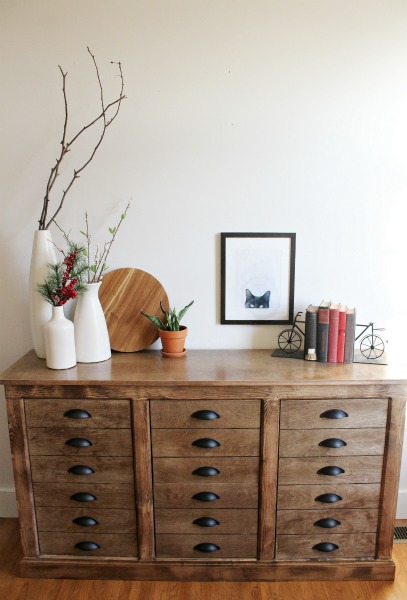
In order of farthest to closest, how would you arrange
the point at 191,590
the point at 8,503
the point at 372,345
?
the point at 8,503 → the point at 372,345 → the point at 191,590

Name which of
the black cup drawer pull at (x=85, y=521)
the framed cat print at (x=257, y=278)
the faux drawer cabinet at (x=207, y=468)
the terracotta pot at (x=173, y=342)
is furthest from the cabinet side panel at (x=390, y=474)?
the black cup drawer pull at (x=85, y=521)

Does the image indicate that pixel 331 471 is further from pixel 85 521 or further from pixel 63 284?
pixel 63 284

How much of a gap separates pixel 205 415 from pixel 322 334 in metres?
0.61

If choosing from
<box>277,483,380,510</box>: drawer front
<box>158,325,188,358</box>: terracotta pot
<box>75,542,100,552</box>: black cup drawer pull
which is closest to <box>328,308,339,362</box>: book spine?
<box>277,483,380,510</box>: drawer front

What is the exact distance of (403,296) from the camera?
210cm

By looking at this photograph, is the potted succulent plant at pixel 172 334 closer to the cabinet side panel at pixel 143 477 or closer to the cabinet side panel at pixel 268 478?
the cabinet side panel at pixel 143 477

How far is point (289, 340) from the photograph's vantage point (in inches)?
83.7

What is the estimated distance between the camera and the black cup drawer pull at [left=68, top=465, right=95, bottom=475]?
1.82 metres

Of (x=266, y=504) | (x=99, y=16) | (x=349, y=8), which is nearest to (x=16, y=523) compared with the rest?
(x=266, y=504)

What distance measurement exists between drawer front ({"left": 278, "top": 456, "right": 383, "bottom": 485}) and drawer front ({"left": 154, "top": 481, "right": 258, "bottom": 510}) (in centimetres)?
15

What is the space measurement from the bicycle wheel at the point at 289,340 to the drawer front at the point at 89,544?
3.44ft

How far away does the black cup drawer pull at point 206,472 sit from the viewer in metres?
1.80

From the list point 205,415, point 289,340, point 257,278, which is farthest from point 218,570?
point 257,278

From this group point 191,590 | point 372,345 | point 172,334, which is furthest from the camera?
point 372,345
